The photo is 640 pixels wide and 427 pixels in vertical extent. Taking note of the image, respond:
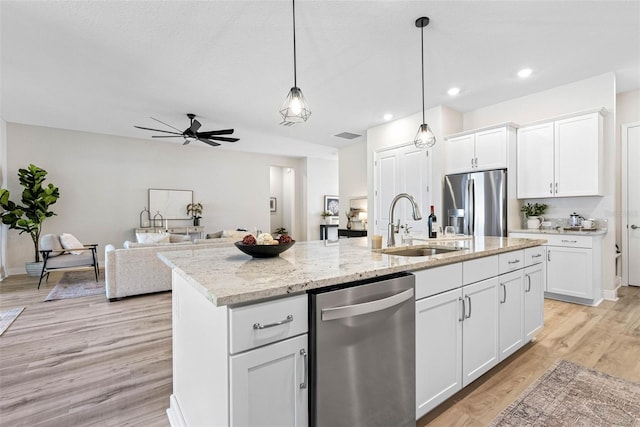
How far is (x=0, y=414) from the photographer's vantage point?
1749 mm

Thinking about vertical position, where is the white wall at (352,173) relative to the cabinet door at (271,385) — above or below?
above

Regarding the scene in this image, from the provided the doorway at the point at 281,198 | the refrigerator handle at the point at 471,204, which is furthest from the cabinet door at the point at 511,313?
the doorway at the point at 281,198

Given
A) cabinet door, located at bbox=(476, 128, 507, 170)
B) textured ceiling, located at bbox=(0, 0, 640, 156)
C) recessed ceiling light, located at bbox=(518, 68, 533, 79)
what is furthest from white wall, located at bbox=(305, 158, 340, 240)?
recessed ceiling light, located at bbox=(518, 68, 533, 79)

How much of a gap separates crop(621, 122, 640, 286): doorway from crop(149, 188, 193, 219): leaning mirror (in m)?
8.09

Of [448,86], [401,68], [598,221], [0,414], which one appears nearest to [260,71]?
[401,68]

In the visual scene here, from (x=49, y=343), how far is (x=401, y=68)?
4.43m

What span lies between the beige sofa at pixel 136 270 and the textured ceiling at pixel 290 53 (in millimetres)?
2124

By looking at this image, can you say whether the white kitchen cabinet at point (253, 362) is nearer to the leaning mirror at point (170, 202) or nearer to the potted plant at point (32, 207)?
the potted plant at point (32, 207)

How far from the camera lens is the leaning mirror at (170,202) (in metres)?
7.00

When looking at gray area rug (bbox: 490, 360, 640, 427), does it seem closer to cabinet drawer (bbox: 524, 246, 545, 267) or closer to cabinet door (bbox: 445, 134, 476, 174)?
cabinet drawer (bbox: 524, 246, 545, 267)

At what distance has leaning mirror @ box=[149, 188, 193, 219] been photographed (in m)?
7.00

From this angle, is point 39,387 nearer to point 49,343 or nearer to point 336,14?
point 49,343

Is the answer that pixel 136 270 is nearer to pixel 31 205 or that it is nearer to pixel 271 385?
pixel 31 205

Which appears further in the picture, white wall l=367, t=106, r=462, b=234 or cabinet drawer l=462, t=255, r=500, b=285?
white wall l=367, t=106, r=462, b=234
